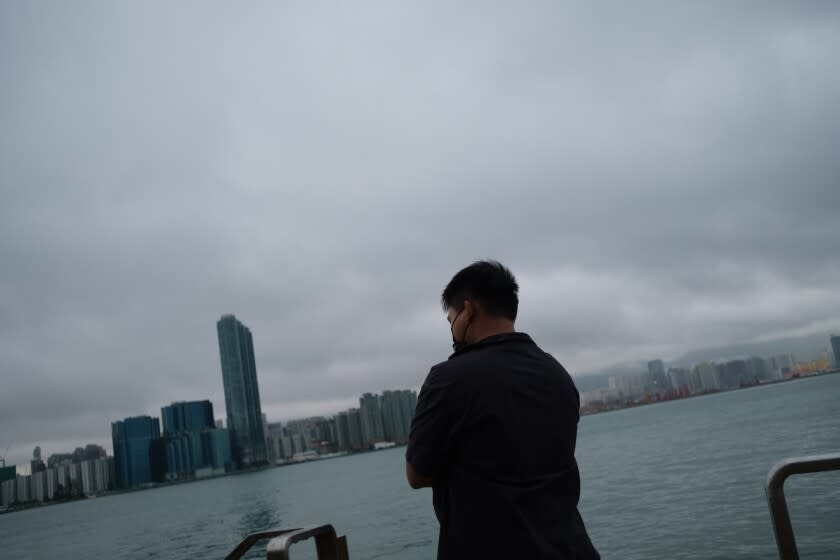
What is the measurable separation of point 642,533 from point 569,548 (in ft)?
58.8

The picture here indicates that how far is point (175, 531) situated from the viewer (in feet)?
167

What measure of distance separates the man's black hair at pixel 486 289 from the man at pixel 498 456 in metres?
0.17

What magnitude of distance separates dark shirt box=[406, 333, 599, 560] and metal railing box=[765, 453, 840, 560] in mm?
1221

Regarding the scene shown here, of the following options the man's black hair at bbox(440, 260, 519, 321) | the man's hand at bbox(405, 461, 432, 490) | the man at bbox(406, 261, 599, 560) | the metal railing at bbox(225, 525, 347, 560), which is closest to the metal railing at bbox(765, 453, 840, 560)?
the man at bbox(406, 261, 599, 560)

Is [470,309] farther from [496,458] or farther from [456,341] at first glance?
[496,458]

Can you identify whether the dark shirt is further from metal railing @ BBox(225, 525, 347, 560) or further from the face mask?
metal railing @ BBox(225, 525, 347, 560)

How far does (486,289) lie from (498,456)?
51cm

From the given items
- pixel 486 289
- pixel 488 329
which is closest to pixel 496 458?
pixel 488 329

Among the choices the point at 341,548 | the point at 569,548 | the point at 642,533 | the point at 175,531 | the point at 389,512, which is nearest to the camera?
the point at 569,548

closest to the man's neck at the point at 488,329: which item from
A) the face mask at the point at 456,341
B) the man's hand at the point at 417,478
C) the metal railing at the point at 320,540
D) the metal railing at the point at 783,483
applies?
the face mask at the point at 456,341

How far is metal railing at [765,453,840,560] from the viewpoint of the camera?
2254 millimetres

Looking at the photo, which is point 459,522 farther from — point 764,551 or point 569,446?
point 764,551

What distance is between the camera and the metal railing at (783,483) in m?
2.25

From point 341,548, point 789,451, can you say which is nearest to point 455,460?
point 341,548
